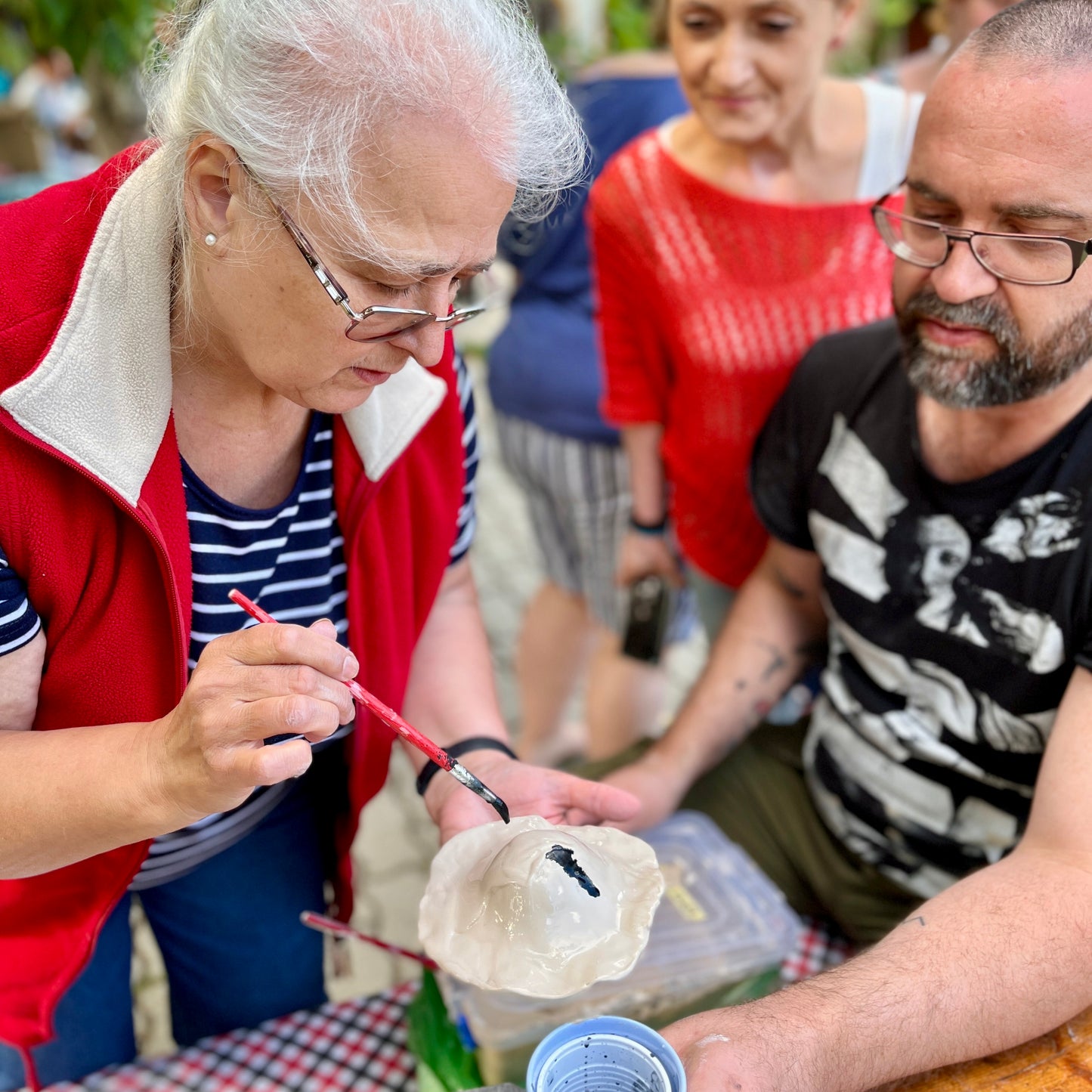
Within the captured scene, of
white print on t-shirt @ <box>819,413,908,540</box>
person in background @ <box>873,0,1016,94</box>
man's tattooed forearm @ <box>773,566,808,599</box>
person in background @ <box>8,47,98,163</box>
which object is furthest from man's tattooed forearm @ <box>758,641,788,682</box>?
person in background @ <box>8,47,98,163</box>

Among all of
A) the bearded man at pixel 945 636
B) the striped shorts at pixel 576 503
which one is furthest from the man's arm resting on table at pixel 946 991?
the striped shorts at pixel 576 503

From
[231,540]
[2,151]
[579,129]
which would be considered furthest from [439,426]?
[2,151]

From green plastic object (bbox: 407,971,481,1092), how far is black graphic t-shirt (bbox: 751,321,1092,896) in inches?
31.9

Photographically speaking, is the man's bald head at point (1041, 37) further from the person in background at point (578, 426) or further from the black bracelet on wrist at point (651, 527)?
the black bracelet on wrist at point (651, 527)

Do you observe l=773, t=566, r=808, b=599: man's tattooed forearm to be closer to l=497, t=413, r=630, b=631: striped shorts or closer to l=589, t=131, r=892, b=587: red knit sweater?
l=589, t=131, r=892, b=587: red knit sweater

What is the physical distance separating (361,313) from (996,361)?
3.21ft

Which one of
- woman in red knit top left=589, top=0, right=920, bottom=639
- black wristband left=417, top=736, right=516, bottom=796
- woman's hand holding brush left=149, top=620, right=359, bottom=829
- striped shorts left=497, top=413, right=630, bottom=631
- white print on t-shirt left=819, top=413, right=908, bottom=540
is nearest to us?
woman's hand holding brush left=149, top=620, right=359, bottom=829

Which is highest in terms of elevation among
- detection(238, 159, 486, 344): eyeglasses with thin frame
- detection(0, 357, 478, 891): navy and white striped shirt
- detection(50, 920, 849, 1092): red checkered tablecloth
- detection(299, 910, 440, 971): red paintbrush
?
detection(238, 159, 486, 344): eyeglasses with thin frame

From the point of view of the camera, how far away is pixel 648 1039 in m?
1.12

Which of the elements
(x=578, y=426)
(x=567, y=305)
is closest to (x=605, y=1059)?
(x=578, y=426)

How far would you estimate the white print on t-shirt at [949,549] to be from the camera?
1.60 metres

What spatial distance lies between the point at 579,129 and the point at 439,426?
1.61 ft

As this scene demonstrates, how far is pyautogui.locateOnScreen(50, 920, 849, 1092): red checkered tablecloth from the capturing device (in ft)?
4.82

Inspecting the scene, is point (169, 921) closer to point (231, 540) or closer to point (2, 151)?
point (231, 540)
